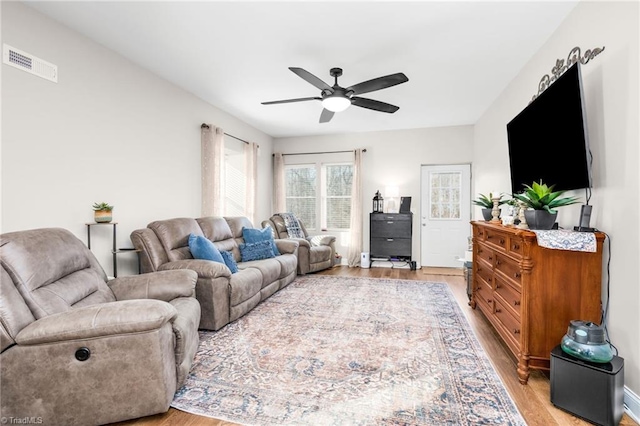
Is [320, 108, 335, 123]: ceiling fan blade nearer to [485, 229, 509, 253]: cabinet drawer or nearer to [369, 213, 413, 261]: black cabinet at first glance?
[485, 229, 509, 253]: cabinet drawer

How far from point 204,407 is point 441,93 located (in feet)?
13.7

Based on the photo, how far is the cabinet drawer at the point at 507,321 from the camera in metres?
2.06

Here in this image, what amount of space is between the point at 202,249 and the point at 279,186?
3337mm

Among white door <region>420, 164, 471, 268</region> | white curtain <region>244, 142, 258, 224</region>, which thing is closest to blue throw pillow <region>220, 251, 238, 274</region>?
white curtain <region>244, 142, 258, 224</region>

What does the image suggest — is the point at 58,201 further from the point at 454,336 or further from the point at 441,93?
the point at 441,93

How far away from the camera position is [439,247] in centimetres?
568

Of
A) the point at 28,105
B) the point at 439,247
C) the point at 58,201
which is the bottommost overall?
the point at 439,247

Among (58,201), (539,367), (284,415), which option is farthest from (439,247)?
(58,201)

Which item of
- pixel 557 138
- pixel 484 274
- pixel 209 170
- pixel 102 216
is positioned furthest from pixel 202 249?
pixel 557 138

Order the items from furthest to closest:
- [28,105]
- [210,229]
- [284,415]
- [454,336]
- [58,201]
Result: [210,229]
[454,336]
[58,201]
[28,105]
[284,415]

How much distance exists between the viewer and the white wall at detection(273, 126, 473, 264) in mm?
5512

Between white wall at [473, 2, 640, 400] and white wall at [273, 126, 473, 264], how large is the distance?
10.8 feet

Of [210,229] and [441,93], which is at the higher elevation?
[441,93]

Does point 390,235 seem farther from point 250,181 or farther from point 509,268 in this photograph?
point 509,268
